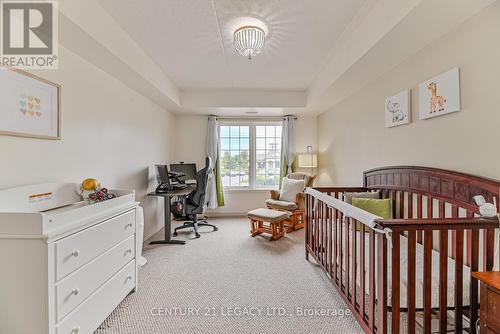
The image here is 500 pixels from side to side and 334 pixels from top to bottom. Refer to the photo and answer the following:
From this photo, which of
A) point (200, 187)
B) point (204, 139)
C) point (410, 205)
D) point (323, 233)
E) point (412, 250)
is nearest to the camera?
point (412, 250)

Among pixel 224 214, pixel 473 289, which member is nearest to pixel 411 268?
pixel 473 289

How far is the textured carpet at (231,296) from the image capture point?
1.73 metres

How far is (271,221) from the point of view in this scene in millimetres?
3459

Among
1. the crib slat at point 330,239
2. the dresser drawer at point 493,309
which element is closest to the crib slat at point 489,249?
the dresser drawer at point 493,309

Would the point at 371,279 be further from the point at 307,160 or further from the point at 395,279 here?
the point at 307,160

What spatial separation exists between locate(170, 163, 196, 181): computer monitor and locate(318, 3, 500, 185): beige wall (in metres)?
2.93

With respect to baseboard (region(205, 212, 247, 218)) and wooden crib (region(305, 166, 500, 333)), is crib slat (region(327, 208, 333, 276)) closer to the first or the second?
wooden crib (region(305, 166, 500, 333))

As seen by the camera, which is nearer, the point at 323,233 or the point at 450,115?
the point at 450,115

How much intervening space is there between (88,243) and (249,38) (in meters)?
2.08

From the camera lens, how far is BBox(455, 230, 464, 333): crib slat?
1268mm

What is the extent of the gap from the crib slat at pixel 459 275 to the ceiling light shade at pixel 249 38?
2.08 meters

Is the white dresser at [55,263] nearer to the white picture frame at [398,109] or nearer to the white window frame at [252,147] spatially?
the white picture frame at [398,109]

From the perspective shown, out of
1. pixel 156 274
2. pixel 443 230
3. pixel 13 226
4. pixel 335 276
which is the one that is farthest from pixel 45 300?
pixel 443 230

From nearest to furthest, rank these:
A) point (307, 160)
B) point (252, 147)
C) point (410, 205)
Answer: point (410, 205)
point (307, 160)
point (252, 147)
